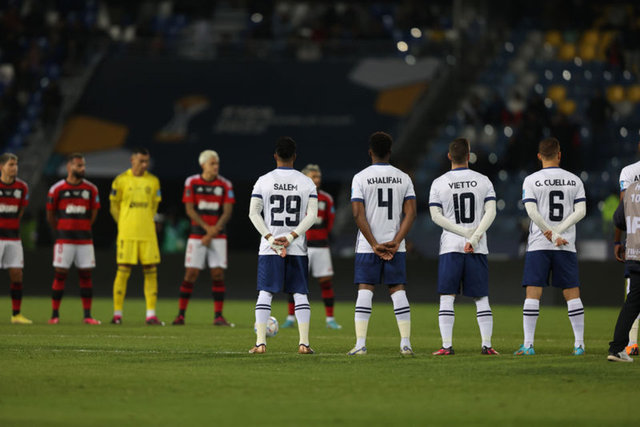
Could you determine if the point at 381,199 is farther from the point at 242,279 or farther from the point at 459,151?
the point at 242,279

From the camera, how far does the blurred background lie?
29250 mm

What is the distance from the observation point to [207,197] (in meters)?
16.2

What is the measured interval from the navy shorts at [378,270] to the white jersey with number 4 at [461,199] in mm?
585

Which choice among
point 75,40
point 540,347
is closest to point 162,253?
point 75,40

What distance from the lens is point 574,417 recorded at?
7.11 m

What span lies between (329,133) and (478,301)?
1967 cm

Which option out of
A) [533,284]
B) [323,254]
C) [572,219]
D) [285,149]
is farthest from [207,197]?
[572,219]

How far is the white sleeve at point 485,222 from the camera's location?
10956 millimetres

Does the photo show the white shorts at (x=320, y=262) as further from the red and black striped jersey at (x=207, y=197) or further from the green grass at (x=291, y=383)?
the green grass at (x=291, y=383)

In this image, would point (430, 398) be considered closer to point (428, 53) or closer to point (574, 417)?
point (574, 417)

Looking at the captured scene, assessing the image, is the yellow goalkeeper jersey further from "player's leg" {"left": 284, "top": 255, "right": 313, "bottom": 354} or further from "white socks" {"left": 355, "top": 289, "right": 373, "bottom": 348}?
"white socks" {"left": 355, "top": 289, "right": 373, "bottom": 348}

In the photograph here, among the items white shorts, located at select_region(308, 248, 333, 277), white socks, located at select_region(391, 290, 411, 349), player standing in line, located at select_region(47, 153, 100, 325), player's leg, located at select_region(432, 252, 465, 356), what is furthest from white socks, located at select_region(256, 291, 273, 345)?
player standing in line, located at select_region(47, 153, 100, 325)

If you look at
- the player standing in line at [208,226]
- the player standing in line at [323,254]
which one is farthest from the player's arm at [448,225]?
the player standing in line at [208,226]

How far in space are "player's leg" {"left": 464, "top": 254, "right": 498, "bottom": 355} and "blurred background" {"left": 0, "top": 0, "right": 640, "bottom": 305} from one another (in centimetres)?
1680
